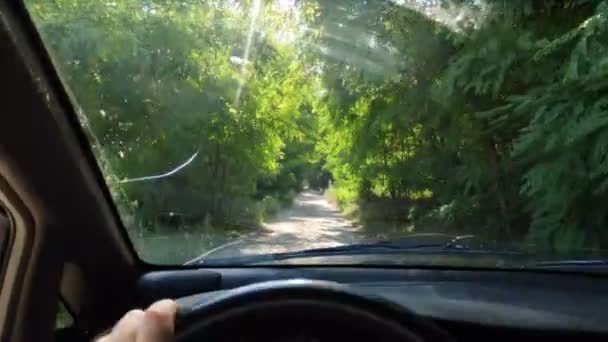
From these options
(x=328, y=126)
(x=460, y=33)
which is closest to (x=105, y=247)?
(x=328, y=126)

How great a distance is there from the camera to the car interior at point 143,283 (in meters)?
1.73

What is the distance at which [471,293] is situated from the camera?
3291 millimetres

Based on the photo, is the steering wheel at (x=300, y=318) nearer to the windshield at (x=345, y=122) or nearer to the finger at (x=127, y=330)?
the finger at (x=127, y=330)

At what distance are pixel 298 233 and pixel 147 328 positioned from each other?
9.49ft

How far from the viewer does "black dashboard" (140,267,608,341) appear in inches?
117

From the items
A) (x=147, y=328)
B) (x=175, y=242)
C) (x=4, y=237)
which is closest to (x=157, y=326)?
(x=147, y=328)

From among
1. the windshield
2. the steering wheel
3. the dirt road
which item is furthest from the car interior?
the dirt road

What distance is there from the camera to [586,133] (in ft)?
15.0

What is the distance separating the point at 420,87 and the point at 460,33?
49 centimetres

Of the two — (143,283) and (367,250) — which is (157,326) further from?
(367,250)

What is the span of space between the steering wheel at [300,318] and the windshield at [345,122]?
1.39 metres

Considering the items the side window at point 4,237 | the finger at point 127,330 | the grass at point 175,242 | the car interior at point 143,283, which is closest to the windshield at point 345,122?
the grass at point 175,242

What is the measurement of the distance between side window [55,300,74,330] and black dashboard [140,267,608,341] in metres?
0.35

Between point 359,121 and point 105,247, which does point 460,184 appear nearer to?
point 359,121
